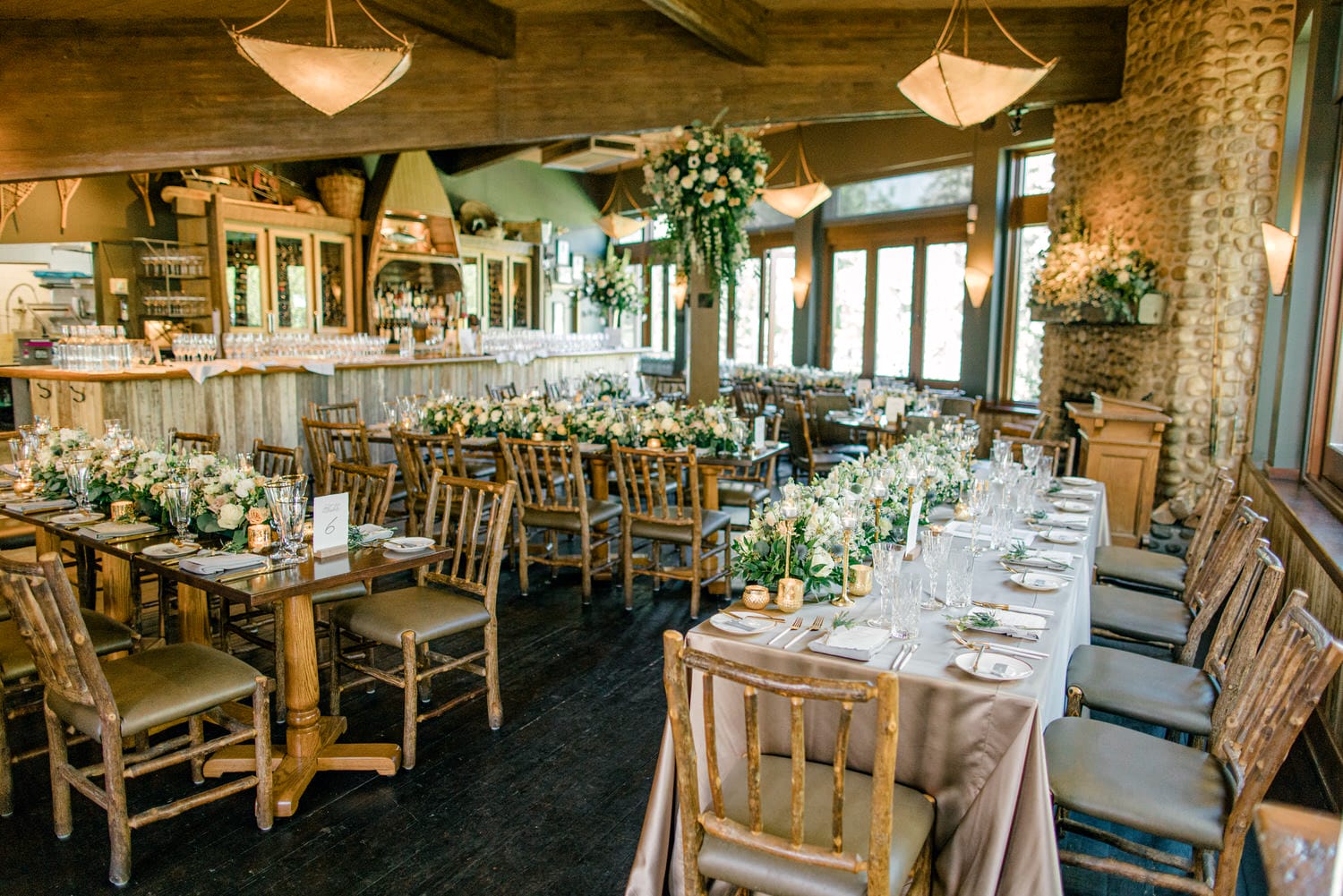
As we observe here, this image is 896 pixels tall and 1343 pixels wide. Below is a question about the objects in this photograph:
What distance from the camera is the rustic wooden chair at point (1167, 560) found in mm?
3939

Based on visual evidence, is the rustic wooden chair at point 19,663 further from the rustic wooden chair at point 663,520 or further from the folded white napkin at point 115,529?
the rustic wooden chair at point 663,520

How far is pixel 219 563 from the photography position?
294 cm

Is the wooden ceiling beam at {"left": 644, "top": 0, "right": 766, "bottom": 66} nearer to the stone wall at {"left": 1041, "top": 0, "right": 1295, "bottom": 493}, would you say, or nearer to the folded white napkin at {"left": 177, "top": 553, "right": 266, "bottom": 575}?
the stone wall at {"left": 1041, "top": 0, "right": 1295, "bottom": 493}

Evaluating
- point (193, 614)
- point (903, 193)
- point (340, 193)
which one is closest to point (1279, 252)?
point (193, 614)

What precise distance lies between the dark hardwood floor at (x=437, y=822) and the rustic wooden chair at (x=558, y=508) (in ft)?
4.15

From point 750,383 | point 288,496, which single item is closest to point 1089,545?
point 288,496

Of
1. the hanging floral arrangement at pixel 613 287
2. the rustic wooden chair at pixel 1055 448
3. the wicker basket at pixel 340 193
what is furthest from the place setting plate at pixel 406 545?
the hanging floral arrangement at pixel 613 287

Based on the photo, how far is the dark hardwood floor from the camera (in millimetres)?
2523

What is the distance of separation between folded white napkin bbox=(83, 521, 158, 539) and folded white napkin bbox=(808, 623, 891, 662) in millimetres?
2745

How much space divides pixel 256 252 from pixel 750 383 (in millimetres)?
5791

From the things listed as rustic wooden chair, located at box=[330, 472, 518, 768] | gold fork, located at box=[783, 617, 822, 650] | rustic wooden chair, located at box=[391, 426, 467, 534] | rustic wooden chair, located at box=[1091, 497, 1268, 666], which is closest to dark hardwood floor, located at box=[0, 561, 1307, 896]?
rustic wooden chair, located at box=[330, 472, 518, 768]

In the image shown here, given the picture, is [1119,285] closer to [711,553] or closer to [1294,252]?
[1294,252]

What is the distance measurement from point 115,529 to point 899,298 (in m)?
9.74

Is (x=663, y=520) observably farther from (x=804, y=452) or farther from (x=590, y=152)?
(x=590, y=152)
